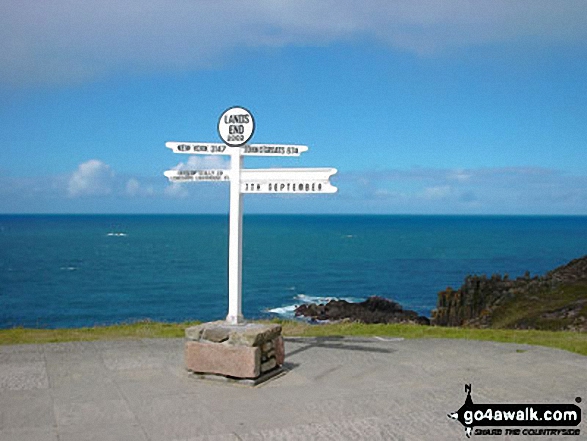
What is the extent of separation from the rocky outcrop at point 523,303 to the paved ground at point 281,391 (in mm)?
12299

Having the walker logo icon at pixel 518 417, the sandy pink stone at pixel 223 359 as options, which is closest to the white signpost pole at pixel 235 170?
the sandy pink stone at pixel 223 359

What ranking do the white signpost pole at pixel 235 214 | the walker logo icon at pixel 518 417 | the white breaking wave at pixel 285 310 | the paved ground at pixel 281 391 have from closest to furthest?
the paved ground at pixel 281 391 < the walker logo icon at pixel 518 417 < the white signpost pole at pixel 235 214 < the white breaking wave at pixel 285 310

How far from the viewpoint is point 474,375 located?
29.8 ft

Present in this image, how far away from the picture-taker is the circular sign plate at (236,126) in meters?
9.22

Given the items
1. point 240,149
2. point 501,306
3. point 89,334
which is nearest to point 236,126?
point 240,149

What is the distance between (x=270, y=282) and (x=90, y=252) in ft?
150

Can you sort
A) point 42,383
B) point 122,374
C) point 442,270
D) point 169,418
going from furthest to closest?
point 442,270 → point 122,374 → point 42,383 → point 169,418

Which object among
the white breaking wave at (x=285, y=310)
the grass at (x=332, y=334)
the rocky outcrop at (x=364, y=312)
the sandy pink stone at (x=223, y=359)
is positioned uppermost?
the sandy pink stone at (x=223, y=359)

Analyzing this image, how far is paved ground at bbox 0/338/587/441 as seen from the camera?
6477 millimetres

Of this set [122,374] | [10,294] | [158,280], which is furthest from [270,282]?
[122,374]

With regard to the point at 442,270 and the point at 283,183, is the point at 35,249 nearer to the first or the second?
the point at 442,270

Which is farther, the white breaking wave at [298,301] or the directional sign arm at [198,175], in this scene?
the white breaking wave at [298,301]

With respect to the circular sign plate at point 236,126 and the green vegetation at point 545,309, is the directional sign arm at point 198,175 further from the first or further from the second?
the green vegetation at point 545,309

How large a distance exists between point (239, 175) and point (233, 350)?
2.62 m
